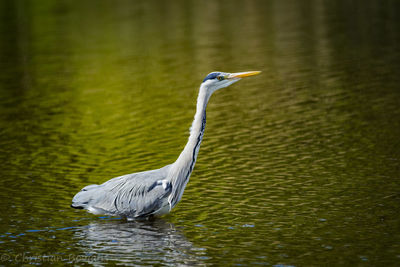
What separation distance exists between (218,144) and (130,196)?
5.00 metres

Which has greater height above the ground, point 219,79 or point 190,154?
point 219,79

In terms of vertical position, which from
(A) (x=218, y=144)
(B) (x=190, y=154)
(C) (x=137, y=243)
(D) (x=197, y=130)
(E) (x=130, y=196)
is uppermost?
(D) (x=197, y=130)

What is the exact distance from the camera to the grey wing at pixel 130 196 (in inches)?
411

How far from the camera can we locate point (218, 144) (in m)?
15.3

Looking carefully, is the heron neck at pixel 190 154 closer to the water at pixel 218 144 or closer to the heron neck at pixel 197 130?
the heron neck at pixel 197 130

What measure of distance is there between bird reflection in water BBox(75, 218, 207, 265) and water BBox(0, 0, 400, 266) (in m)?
0.03

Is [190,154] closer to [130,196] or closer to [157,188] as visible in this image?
[157,188]

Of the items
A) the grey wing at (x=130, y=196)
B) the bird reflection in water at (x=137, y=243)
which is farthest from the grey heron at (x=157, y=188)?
the bird reflection in water at (x=137, y=243)

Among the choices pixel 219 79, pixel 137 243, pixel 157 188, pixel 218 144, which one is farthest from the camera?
pixel 218 144

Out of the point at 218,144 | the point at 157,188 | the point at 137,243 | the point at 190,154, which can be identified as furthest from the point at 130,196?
the point at 218,144

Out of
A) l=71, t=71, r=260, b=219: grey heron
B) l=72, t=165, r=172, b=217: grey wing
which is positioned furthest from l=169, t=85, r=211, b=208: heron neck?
l=72, t=165, r=172, b=217: grey wing

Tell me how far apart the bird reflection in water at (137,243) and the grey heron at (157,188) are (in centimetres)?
20

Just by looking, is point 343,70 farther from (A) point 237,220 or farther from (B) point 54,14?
(B) point 54,14

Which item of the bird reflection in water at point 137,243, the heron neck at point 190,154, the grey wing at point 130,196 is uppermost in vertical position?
the heron neck at point 190,154
